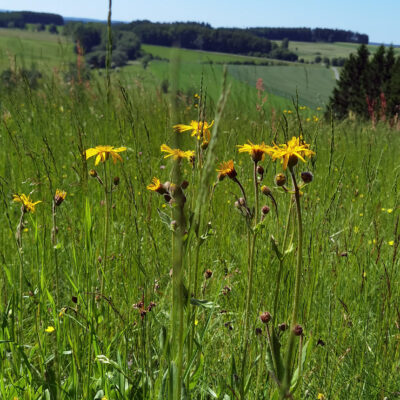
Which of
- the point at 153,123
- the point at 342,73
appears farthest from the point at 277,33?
the point at 153,123

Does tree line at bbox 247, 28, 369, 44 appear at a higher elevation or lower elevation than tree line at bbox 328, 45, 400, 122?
higher

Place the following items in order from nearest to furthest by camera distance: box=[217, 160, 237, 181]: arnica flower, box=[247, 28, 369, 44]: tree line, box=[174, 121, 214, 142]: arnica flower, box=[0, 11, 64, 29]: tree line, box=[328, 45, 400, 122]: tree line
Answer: box=[174, 121, 214, 142]: arnica flower, box=[217, 160, 237, 181]: arnica flower, box=[328, 45, 400, 122]: tree line, box=[247, 28, 369, 44]: tree line, box=[0, 11, 64, 29]: tree line

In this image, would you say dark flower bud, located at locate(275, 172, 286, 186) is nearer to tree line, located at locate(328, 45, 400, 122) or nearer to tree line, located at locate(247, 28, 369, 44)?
tree line, located at locate(328, 45, 400, 122)

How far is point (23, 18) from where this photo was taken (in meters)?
123

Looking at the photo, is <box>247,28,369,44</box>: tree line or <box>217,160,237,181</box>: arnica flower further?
<box>247,28,369,44</box>: tree line

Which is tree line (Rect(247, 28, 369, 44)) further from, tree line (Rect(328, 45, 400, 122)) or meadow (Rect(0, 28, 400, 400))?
meadow (Rect(0, 28, 400, 400))

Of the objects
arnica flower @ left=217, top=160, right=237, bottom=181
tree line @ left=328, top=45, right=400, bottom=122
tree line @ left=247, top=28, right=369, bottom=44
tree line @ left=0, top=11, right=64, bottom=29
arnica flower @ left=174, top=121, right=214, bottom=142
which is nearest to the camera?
arnica flower @ left=174, top=121, right=214, bottom=142

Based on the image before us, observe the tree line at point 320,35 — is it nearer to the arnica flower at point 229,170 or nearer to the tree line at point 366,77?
the tree line at point 366,77

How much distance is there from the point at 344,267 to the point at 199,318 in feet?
2.47

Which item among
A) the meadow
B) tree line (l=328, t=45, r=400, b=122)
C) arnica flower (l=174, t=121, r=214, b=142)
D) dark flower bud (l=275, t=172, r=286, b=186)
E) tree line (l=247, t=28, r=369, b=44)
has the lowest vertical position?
the meadow

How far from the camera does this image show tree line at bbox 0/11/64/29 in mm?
107375

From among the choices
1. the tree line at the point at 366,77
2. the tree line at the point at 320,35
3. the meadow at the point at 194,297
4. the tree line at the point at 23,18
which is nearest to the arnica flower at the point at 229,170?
the meadow at the point at 194,297

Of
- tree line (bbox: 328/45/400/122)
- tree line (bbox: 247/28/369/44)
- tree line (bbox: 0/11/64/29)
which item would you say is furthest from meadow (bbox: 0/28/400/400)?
tree line (bbox: 0/11/64/29)

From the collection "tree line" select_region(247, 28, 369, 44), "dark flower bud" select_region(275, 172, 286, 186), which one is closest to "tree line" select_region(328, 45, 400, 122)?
"dark flower bud" select_region(275, 172, 286, 186)
